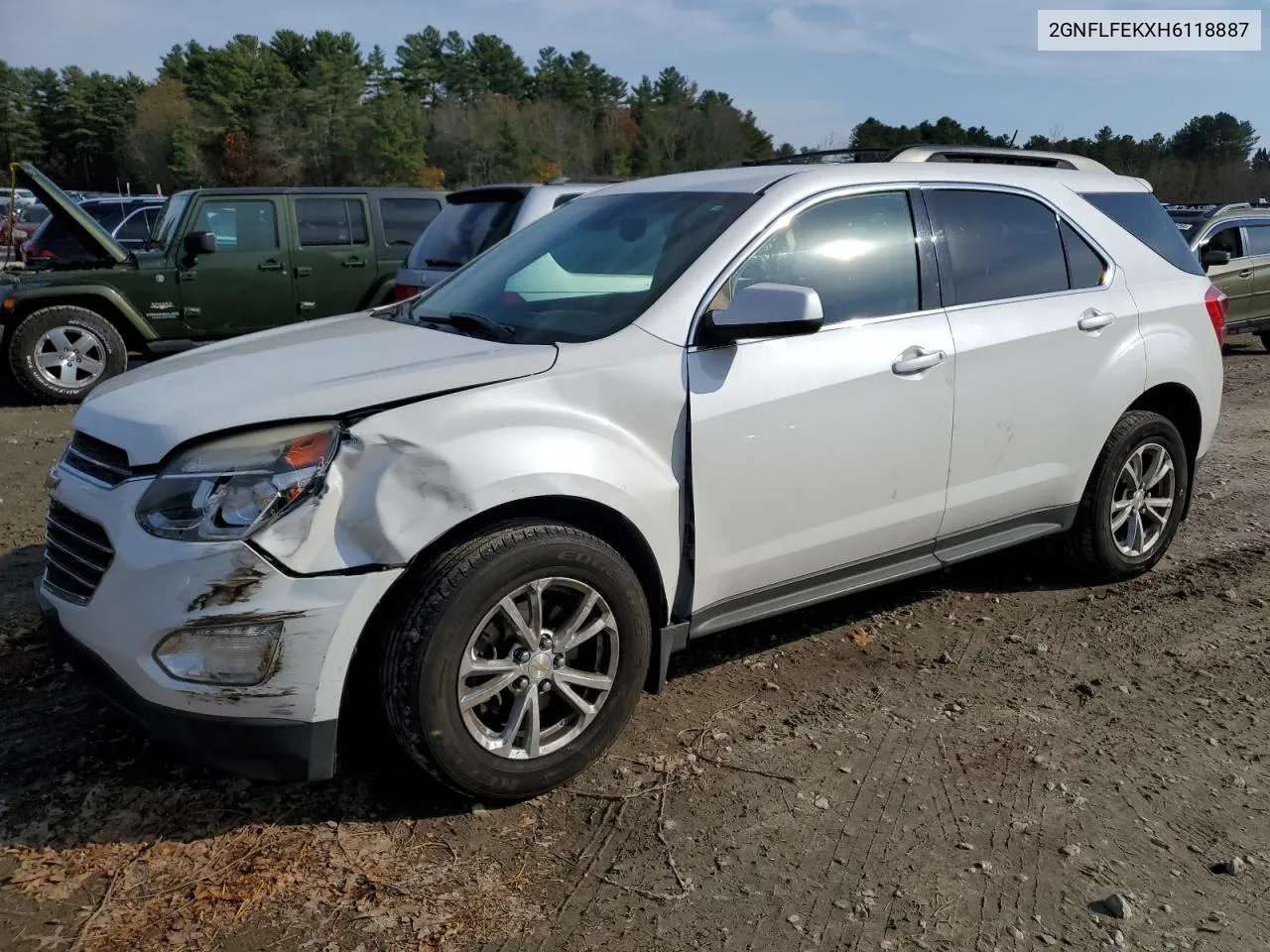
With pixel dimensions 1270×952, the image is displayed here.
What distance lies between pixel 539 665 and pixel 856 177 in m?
2.13

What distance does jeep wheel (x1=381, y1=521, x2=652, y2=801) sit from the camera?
274 centimetres

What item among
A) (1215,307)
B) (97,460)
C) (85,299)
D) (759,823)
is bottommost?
Answer: (759,823)

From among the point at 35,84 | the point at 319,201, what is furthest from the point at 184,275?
the point at 35,84

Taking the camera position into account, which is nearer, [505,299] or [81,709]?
[81,709]

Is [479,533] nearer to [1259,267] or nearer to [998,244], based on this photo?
[998,244]

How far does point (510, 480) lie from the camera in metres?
2.83

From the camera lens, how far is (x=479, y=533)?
2865 mm

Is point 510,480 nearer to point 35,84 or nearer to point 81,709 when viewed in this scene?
point 81,709

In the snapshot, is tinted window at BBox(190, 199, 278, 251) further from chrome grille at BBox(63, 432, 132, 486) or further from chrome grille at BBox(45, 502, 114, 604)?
chrome grille at BBox(45, 502, 114, 604)

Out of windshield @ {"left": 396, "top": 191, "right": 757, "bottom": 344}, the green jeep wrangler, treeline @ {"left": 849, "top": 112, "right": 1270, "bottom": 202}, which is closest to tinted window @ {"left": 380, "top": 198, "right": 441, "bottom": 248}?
the green jeep wrangler

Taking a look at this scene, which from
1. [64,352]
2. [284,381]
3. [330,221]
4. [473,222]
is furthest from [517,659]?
[330,221]

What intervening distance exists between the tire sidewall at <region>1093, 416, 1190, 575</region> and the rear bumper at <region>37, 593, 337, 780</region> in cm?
347

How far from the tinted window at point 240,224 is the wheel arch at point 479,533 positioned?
7.99 metres

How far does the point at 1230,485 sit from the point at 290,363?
6139mm
